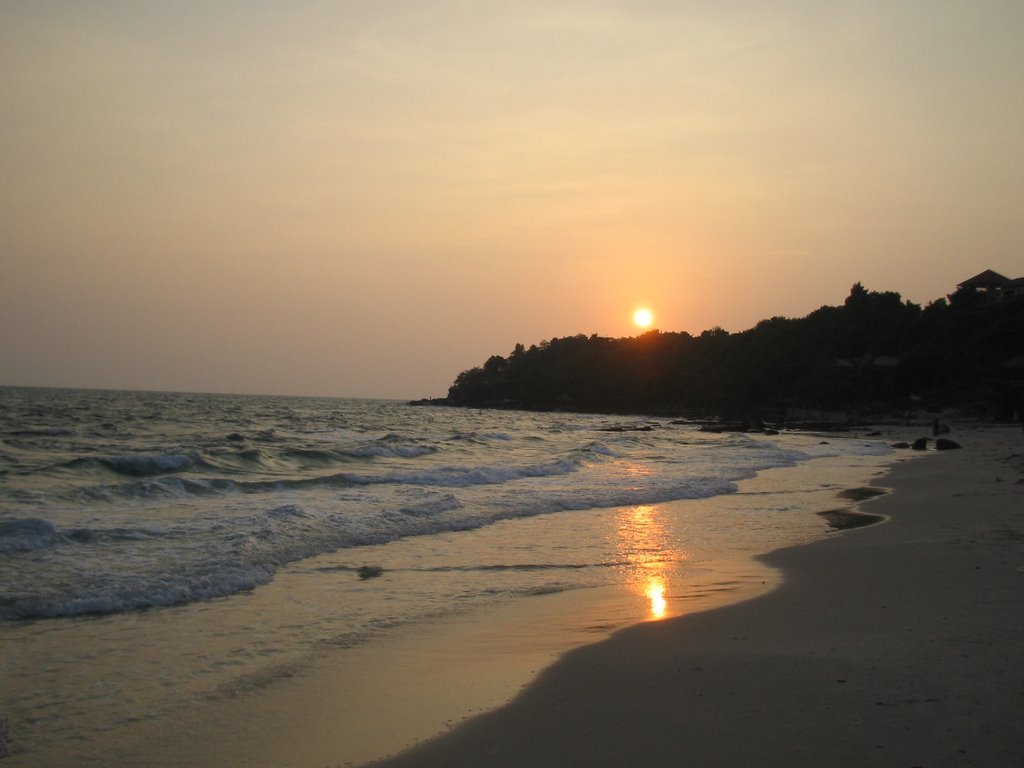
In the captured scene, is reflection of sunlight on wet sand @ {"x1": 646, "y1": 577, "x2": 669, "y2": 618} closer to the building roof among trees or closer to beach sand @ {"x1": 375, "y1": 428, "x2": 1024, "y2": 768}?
beach sand @ {"x1": 375, "y1": 428, "x2": 1024, "y2": 768}

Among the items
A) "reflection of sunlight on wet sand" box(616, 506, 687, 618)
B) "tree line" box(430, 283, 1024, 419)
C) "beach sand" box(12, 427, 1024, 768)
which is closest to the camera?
"beach sand" box(12, 427, 1024, 768)

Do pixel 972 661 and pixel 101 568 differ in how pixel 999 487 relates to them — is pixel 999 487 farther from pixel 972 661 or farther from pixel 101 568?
pixel 101 568

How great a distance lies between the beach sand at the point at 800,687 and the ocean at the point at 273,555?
5.38ft

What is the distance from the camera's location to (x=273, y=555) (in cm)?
1080

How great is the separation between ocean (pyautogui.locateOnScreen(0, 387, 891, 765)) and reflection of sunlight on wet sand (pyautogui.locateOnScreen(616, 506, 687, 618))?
2.2 inches

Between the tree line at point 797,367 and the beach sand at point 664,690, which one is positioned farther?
the tree line at point 797,367

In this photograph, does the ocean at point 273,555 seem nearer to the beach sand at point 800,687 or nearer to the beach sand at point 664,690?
the beach sand at point 664,690

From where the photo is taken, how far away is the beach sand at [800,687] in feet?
14.4

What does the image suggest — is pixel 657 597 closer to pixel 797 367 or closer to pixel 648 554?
pixel 648 554

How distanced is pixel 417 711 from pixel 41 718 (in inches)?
96.3

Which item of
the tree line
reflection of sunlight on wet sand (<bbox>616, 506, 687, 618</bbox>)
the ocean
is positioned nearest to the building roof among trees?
the tree line

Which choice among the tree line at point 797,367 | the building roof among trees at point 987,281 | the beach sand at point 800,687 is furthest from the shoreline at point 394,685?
A: the building roof among trees at point 987,281

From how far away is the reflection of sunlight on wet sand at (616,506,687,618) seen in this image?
9.19 metres

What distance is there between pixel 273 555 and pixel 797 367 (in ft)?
314
